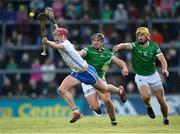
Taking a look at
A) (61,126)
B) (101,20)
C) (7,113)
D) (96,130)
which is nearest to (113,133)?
(96,130)

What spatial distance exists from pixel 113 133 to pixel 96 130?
1.04m

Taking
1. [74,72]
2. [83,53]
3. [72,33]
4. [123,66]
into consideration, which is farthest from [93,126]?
[72,33]

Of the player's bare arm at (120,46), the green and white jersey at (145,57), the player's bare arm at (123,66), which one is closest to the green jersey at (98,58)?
the player's bare arm at (123,66)

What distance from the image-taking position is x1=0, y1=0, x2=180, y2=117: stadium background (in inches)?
1125

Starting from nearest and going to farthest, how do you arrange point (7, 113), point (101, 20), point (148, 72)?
point (148, 72), point (7, 113), point (101, 20)

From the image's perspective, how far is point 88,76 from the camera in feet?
61.6

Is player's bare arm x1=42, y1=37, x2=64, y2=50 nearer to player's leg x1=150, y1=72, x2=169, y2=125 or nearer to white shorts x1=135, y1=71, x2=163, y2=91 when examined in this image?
white shorts x1=135, y1=71, x2=163, y2=91

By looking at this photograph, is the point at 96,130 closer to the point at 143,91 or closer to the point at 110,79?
the point at 143,91

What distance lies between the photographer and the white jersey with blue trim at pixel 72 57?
18.5 meters

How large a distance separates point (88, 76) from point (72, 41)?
1148 centimetres

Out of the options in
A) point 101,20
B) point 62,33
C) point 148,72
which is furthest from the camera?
point 101,20

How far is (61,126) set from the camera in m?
19.0

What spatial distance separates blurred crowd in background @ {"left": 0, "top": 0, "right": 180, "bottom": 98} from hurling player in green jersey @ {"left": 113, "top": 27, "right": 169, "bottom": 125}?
900 centimetres

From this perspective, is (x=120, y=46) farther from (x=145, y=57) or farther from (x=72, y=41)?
(x=72, y=41)
